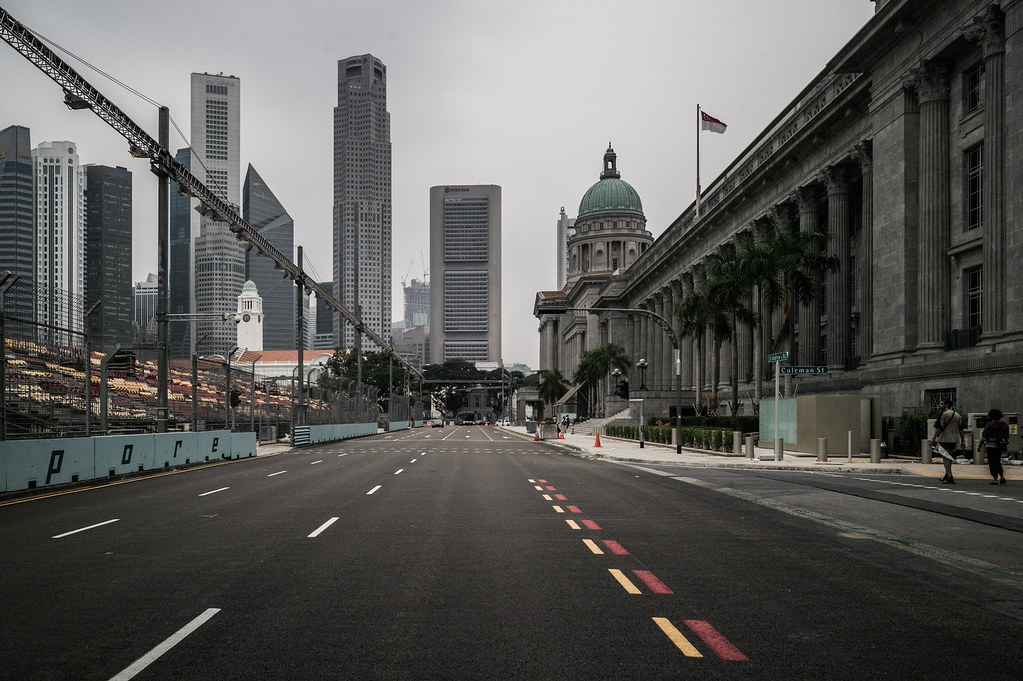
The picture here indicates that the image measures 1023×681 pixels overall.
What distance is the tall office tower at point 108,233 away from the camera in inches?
5674

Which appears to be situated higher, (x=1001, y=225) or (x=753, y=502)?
(x=1001, y=225)

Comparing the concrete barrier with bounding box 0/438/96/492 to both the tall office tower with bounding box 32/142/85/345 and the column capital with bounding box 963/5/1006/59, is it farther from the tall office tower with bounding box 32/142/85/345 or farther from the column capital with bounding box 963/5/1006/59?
the tall office tower with bounding box 32/142/85/345

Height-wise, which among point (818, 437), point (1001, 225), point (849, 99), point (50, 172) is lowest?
point (818, 437)

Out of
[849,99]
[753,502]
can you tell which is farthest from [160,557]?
[849,99]

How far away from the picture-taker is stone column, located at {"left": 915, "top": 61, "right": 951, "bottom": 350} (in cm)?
3556

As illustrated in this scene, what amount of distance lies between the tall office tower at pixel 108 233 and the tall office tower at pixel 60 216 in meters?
2.20

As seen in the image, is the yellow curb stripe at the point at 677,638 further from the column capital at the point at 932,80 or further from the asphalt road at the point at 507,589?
the column capital at the point at 932,80

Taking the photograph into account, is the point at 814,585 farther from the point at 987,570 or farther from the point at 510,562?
the point at 510,562

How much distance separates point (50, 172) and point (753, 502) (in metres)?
149

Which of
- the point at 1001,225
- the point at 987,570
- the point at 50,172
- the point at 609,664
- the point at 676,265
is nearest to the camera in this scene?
the point at 609,664

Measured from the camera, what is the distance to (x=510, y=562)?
10.1 metres

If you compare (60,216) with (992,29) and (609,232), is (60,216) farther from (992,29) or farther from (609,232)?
(992,29)

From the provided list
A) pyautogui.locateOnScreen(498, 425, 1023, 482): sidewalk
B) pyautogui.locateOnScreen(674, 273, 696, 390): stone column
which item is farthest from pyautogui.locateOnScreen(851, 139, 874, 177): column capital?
pyautogui.locateOnScreen(674, 273, 696, 390): stone column

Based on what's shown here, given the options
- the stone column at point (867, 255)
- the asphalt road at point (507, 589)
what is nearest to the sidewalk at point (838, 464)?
the stone column at point (867, 255)
